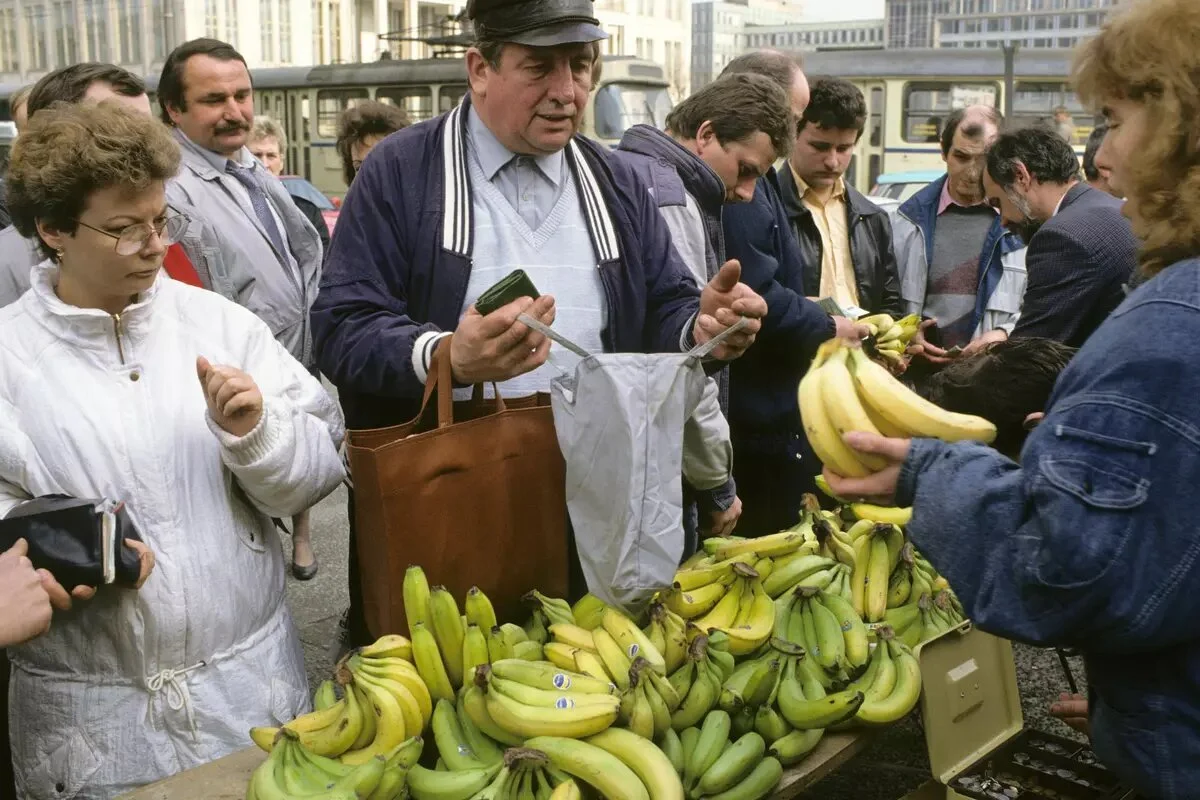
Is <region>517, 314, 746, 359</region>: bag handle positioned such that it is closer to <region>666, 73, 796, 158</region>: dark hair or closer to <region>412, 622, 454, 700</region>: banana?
<region>412, 622, 454, 700</region>: banana

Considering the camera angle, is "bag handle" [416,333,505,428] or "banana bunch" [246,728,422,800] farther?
"bag handle" [416,333,505,428]

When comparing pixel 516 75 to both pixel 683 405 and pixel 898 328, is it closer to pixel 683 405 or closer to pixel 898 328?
pixel 683 405

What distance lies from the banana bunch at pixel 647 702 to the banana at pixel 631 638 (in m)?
0.05

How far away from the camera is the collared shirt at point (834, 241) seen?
4605mm

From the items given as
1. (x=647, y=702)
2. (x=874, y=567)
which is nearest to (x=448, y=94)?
(x=874, y=567)

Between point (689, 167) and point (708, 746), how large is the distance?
6.86ft

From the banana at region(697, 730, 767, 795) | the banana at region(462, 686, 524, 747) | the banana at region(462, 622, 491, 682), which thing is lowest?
the banana at region(697, 730, 767, 795)

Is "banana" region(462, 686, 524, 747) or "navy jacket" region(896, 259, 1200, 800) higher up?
"navy jacket" region(896, 259, 1200, 800)

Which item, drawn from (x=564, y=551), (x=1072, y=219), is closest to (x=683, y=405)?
(x=564, y=551)

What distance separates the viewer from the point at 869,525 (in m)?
3.23

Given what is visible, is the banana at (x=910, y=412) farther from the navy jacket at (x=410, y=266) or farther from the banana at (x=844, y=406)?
the navy jacket at (x=410, y=266)

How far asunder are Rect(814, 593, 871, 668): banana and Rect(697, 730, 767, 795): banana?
46 centimetres

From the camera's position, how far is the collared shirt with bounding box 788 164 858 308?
4605 millimetres

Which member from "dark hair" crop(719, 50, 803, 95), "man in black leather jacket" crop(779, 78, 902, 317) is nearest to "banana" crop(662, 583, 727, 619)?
"man in black leather jacket" crop(779, 78, 902, 317)
